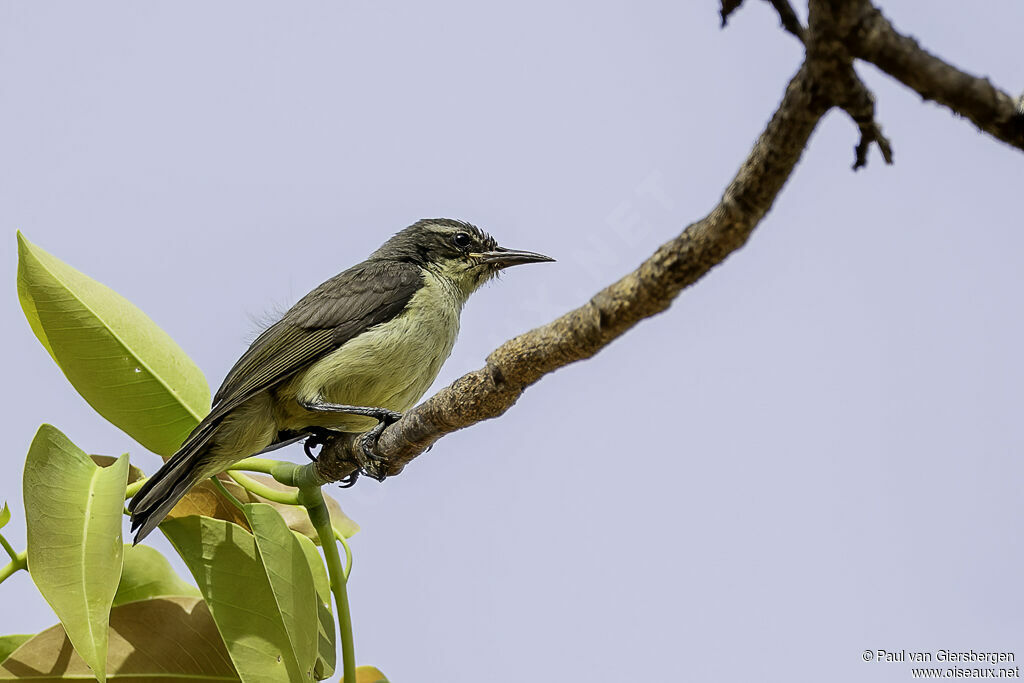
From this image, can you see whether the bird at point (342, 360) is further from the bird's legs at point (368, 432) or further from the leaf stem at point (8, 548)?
the leaf stem at point (8, 548)

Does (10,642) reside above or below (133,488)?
below

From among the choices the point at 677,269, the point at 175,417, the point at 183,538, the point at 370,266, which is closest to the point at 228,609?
the point at 183,538

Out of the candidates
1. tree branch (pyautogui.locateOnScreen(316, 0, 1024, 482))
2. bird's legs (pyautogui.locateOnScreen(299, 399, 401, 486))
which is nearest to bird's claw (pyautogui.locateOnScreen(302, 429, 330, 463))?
bird's legs (pyautogui.locateOnScreen(299, 399, 401, 486))

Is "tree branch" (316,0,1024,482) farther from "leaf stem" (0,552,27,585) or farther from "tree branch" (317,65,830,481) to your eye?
"leaf stem" (0,552,27,585)

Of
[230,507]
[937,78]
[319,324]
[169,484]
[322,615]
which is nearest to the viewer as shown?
[937,78]

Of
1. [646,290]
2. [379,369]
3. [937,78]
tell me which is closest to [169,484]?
[379,369]

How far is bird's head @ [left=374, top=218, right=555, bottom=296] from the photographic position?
4.91m

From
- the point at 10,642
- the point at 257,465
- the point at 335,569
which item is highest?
the point at 257,465

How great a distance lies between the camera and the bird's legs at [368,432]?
3092mm

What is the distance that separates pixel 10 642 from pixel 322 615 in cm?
104

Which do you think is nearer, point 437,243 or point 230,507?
point 230,507

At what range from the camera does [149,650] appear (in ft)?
10.1

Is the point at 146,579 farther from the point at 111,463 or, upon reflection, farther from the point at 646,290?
the point at 646,290

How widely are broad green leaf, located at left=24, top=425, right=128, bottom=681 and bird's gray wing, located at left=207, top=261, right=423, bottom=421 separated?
3.32 feet
